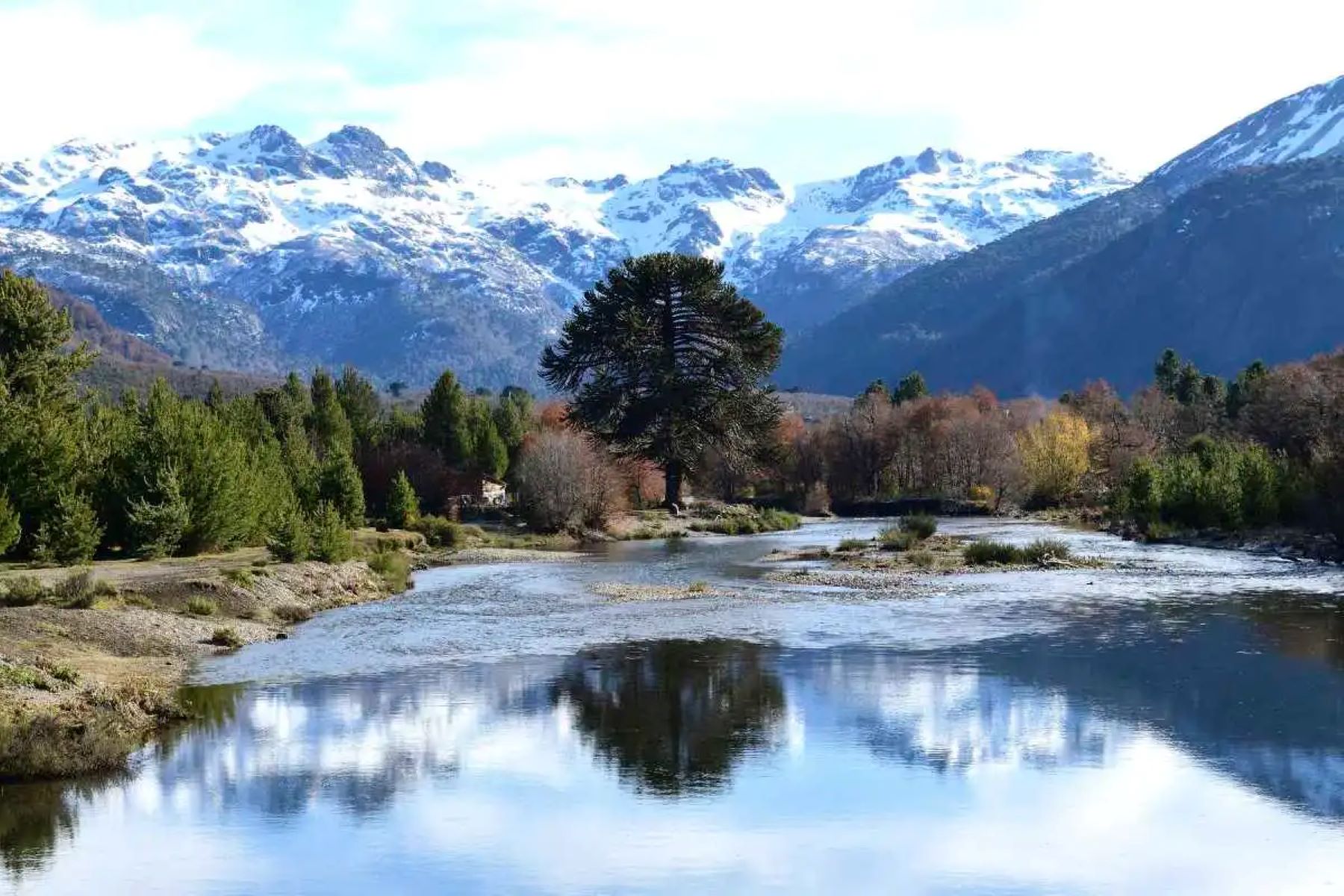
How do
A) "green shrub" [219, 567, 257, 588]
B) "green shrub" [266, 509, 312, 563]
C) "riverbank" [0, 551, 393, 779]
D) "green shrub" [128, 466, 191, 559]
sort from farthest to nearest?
"green shrub" [266, 509, 312, 563] < "green shrub" [128, 466, 191, 559] < "green shrub" [219, 567, 257, 588] < "riverbank" [0, 551, 393, 779]

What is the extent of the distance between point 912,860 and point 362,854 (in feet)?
26.9

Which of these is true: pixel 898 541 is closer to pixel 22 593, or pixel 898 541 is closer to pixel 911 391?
pixel 22 593

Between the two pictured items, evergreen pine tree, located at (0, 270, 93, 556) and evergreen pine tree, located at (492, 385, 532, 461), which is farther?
evergreen pine tree, located at (492, 385, 532, 461)

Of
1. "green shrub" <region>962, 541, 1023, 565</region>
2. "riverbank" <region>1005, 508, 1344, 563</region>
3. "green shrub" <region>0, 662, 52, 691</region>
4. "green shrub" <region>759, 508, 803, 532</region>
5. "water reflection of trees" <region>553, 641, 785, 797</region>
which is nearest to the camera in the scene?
"water reflection of trees" <region>553, 641, 785, 797</region>

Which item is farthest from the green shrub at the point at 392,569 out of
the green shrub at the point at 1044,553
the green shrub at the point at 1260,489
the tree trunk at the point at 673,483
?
the green shrub at the point at 1260,489

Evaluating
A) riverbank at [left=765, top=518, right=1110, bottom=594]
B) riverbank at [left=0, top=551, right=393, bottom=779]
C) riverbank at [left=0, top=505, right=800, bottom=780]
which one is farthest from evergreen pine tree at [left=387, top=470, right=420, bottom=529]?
riverbank at [left=0, top=551, right=393, bottom=779]

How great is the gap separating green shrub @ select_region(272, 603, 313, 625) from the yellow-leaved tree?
80.5 metres

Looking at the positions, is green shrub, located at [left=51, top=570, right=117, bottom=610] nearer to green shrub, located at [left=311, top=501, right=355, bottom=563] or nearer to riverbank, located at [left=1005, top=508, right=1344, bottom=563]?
green shrub, located at [left=311, top=501, right=355, bottom=563]

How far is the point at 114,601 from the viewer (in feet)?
137

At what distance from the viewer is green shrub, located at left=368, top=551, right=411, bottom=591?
58.9m

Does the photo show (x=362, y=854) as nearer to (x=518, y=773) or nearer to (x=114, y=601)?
(x=518, y=773)

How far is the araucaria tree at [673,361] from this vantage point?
98.5 metres

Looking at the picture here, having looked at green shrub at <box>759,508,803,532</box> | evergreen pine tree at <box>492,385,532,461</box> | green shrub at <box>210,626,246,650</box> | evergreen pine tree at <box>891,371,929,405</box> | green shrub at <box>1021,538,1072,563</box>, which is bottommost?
green shrub at <box>210,626,246,650</box>

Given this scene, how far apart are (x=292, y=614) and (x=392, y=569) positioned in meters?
13.7
